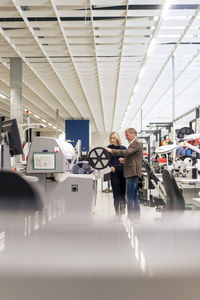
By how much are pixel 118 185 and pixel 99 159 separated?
0.75 m

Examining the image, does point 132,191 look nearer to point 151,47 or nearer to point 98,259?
point 98,259

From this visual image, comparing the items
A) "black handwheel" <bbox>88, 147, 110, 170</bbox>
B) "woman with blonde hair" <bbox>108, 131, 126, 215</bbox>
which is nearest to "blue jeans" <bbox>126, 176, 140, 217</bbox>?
"woman with blonde hair" <bbox>108, 131, 126, 215</bbox>

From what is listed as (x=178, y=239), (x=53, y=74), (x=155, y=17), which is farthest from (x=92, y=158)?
(x=53, y=74)

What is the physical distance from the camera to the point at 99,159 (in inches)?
148

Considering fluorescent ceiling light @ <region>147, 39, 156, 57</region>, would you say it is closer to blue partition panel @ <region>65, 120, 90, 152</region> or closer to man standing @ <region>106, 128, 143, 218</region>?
man standing @ <region>106, 128, 143, 218</region>

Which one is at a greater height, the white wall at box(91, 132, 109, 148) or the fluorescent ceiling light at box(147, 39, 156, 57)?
the fluorescent ceiling light at box(147, 39, 156, 57)

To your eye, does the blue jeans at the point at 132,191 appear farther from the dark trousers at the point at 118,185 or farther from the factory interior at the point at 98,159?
the dark trousers at the point at 118,185

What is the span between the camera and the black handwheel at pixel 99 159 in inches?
147

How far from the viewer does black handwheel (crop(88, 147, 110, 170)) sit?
373 cm

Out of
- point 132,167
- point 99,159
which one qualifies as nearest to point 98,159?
point 99,159

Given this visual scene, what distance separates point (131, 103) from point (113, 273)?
12316 millimetres

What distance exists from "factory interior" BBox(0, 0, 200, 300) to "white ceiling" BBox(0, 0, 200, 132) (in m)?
0.03

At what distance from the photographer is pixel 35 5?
16.3 feet

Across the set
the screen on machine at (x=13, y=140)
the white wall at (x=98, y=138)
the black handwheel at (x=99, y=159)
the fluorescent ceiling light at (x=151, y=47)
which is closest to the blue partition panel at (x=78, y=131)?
the white wall at (x=98, y=138)
